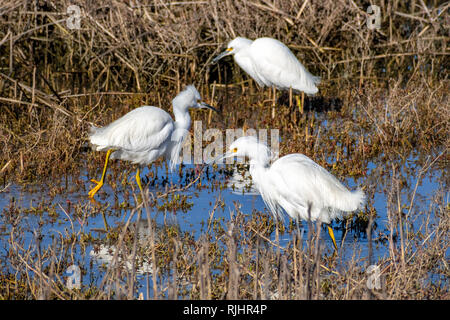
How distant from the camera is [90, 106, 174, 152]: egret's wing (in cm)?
694

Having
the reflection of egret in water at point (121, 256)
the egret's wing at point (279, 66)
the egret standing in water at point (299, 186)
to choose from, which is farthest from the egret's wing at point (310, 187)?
the egret's wing at point (279, 66)

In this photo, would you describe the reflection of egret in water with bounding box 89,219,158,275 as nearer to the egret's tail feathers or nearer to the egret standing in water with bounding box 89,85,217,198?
the egret standing in water with bounding box 89,85,217,198

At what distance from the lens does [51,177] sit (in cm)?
723

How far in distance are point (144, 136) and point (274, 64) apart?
349 cm

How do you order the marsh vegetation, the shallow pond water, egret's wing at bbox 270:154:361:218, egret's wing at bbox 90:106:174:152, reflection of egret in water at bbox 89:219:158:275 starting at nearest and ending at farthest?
the marsh vegetation, reflection of egret in water at bbox 89:219:158:275, the shallow pond water, egret's wing at bbox 270:154:361:218, egret's wing at bbox 90:106:174:152

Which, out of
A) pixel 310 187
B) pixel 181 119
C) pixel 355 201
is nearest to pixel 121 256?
pixel 310 187

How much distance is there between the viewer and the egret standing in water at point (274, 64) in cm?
988

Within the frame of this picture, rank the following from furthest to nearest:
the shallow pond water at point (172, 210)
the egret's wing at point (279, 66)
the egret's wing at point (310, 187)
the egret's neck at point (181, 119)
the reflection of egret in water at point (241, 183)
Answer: the egret's wing at point (279, 66) < the egret's neck at point (181, 119) < the reflection of egret in water at point (241, 183) < the egret's wing at point (310, 187) < the shallow pond water at point (172, 210)

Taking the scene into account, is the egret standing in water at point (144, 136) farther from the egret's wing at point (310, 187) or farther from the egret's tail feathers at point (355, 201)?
the egret's tail feathers at point (355, 201)

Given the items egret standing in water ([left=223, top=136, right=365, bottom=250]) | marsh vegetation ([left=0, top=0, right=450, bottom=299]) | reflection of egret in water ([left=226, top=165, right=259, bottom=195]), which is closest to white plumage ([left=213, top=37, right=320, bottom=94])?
marsh vegetation ([left=0, top=0, right=450, bottom=299])

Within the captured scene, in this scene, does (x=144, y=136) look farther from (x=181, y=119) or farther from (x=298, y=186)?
(x=298, y=186)
